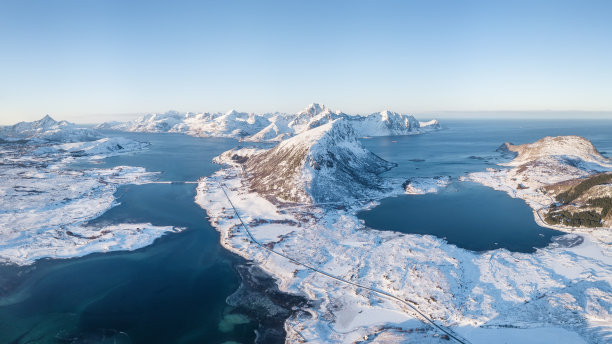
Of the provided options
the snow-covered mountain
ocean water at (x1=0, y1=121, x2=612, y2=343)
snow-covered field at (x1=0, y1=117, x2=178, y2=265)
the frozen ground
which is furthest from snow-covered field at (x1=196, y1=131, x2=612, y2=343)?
the snow-covered mountain

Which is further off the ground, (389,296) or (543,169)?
(543,169)

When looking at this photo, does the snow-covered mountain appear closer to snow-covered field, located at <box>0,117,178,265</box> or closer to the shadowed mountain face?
the shadowed mountain face

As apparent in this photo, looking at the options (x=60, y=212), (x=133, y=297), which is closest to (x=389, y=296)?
(x=133, y=297)

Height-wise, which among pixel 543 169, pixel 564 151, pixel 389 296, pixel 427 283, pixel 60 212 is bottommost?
pixel 389 296

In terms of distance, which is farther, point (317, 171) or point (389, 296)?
point (317, 171)

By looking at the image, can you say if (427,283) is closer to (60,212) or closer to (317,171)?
(317,171)

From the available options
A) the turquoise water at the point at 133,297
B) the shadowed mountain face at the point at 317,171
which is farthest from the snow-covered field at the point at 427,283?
the shadowed mountain face at the point at 317,171

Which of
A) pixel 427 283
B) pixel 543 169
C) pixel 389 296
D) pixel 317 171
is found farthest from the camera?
pixel 543 169
